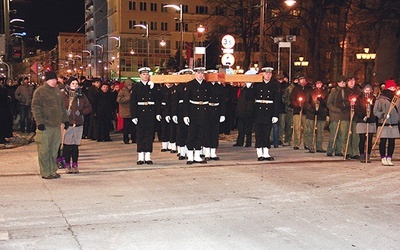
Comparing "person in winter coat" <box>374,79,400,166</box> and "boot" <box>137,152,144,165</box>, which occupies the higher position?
"person in winter coat" <box>374,79,400,166</box>

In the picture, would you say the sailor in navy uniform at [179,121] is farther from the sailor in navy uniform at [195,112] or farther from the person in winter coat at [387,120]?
the person in winter coat at [387,120]

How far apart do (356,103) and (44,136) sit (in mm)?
7554

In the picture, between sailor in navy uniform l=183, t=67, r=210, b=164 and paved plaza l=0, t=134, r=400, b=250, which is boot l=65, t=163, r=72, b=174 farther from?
sailor in navy uniform l=183, t=67, r=210, b=164

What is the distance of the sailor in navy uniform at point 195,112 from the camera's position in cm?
1317

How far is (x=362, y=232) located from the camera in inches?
291

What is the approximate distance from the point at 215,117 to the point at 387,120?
4080mm

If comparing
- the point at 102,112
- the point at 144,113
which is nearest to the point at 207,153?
the point at 144,113

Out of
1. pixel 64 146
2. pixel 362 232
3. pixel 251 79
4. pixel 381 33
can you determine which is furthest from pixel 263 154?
pixel 381 33

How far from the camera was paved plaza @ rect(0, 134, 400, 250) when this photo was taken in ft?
23.1

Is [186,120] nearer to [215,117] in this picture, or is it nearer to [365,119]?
[215,117]

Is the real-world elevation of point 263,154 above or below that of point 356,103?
below

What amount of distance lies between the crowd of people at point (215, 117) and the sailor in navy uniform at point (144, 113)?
2 cm

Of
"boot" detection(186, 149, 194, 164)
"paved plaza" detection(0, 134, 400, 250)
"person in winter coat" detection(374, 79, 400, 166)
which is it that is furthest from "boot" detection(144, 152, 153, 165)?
"person in winter coat" detection(374, 79, 400, 166)

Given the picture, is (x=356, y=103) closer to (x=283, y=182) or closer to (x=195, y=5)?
(x=283, y=182)
